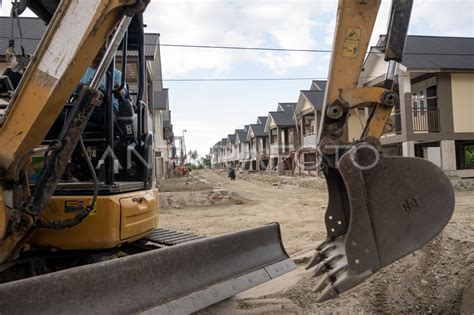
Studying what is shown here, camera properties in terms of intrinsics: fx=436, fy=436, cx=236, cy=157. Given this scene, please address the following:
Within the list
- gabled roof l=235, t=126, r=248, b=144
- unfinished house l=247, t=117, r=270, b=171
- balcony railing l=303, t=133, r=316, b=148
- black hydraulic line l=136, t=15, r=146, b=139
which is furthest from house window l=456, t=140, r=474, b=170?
gabled roof l=235, t=126, r=248, b=144

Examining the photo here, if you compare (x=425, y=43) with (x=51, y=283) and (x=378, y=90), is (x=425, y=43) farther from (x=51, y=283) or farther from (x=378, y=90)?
(x=51, y=283)

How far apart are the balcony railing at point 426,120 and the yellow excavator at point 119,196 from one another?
19.3 m

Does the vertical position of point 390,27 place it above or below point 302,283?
above

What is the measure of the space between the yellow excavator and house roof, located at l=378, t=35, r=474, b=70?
17447mm

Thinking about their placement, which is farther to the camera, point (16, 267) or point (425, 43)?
point (425, 43)

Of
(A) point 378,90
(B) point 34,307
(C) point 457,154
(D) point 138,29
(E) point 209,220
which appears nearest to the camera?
(B) point 34,307

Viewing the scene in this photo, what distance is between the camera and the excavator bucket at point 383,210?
9.44ft

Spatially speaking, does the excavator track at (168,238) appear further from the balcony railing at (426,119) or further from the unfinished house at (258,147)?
the unfinished house at (258,147)

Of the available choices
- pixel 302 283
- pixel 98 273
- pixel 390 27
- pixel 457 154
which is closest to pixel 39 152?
pixel 98 273

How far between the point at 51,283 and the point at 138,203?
1.24m

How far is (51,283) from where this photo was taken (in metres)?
2.72

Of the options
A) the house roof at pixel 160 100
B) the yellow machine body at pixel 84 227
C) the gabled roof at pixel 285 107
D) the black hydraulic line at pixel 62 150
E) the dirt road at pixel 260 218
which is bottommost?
the dirt road at pixel 260 218

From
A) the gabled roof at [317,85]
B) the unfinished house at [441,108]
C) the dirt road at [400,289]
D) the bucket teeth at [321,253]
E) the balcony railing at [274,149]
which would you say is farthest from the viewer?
the balcony railing at [274,149]

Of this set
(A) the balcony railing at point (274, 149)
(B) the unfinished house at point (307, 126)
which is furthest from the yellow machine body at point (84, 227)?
(A) the balcony railing at point (274, 149)
